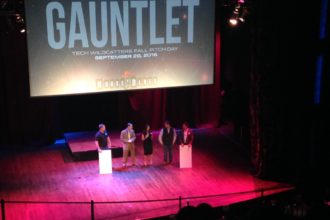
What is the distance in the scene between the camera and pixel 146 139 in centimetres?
1198

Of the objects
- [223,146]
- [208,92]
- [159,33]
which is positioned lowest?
[223,146]

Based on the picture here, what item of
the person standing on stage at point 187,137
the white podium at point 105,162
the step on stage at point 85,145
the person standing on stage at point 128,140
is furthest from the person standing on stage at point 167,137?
the step on stage at point 85,145

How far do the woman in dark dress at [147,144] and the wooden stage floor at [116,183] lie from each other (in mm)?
193

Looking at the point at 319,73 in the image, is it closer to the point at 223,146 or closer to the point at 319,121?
the point at 319,121

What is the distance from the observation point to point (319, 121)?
38.2 ft

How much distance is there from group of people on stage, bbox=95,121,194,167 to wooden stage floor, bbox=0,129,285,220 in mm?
308

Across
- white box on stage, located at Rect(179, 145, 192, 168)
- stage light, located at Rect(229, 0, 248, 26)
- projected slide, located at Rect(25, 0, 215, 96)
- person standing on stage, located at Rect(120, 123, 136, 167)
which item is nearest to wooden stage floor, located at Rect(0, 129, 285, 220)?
white box on stage, located at Rect(179, 145, 192, 168)

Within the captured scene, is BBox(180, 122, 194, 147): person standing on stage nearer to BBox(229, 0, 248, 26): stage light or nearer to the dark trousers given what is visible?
the dark trousers

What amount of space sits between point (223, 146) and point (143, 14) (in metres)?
4.33

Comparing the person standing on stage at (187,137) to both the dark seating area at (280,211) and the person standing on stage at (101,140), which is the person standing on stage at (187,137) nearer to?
the person standing on stage at (101,140)

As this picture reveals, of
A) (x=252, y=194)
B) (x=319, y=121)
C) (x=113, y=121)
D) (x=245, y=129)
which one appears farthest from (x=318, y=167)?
(x=113, y=121)

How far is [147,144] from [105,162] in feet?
3.22

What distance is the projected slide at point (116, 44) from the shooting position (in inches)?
426

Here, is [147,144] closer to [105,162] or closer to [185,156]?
[185,156]
